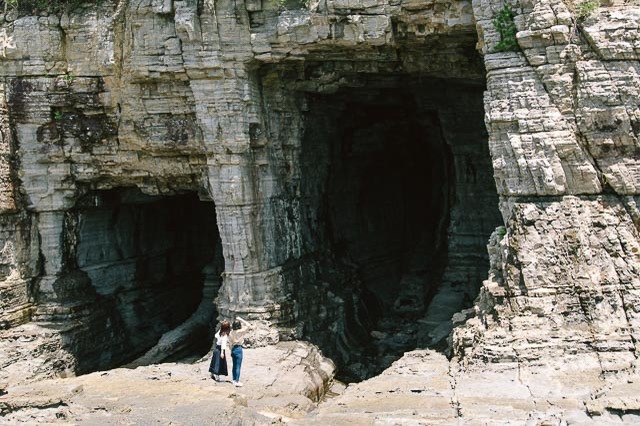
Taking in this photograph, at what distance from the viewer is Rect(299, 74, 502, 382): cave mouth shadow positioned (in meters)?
14.0

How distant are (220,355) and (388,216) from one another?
9.32m

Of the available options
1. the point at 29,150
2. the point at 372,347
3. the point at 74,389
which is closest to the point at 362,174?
the point at 372,347

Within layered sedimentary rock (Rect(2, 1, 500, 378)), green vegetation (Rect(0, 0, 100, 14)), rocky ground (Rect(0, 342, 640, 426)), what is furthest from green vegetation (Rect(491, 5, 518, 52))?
green vegetation (Rect(0, 0, 100, 14))

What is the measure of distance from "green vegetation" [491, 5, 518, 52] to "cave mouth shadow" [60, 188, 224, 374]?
26.9 ft

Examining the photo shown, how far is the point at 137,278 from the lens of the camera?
15.8 meters

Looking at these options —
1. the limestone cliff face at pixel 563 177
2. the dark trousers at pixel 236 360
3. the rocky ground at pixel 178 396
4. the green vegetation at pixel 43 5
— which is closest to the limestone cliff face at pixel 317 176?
the limestone cliff face at pixel 563 177

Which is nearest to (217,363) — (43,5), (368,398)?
(368,398)

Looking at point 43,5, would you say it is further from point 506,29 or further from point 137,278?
point 506,29

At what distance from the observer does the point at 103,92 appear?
1262cm

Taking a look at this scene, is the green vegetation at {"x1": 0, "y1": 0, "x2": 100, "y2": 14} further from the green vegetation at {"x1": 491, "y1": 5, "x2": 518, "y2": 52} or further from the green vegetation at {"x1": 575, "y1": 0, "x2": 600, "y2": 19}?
A: the green vegetation at {"x1": 575, "y1": 0, "x2": 600, "y2": 19}

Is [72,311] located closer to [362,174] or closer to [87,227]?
[87,227]

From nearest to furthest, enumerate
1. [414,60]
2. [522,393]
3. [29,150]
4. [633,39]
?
[522,393] → [633,39] → [414,60] → [29,150]

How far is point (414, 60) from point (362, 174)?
5331mm

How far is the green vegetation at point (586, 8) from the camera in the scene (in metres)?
9.52
